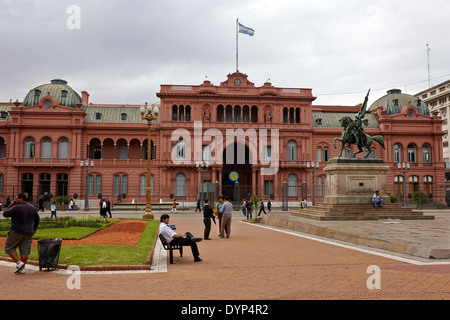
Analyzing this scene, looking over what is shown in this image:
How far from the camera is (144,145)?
5141 centimetres

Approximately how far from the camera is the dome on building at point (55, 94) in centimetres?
4923

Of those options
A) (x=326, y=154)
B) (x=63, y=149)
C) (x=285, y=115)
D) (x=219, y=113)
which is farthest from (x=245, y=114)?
(x=63, y=149)

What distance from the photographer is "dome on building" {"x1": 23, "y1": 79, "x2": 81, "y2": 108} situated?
4923 cm

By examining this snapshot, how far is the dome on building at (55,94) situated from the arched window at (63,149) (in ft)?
17.1

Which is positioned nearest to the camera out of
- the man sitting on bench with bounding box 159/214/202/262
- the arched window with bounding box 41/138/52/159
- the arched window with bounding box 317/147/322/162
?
the man sitting on bench with bounding box 159/214/202/262

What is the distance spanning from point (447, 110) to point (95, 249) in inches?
3338

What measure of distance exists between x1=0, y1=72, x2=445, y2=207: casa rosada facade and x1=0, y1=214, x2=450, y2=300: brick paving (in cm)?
3683

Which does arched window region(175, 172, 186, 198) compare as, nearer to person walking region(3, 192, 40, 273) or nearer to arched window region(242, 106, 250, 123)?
arched window region(242, 106, 250, 123)

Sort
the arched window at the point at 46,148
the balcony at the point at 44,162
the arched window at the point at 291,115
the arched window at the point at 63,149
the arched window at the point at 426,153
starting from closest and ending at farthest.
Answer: the balcony at the point at 44,162, the arched window at the point at 46,148, the arched window at the point at 63,149, the arched window at the point at 291,115, the arched window at the point at 426,153

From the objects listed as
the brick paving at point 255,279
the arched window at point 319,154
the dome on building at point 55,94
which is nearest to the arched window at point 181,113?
the dome on building at point 55,94

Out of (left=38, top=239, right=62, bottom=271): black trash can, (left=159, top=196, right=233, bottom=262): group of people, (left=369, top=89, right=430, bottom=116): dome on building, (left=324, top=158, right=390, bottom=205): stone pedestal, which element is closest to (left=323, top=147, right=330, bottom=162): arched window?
(left=369, top=89, right=430, bottom=116): dome on building

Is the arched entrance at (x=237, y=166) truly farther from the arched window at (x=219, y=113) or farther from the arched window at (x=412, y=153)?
the arched window at (x=412, y=153)

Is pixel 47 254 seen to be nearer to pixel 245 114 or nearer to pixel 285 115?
pixel 245 114
